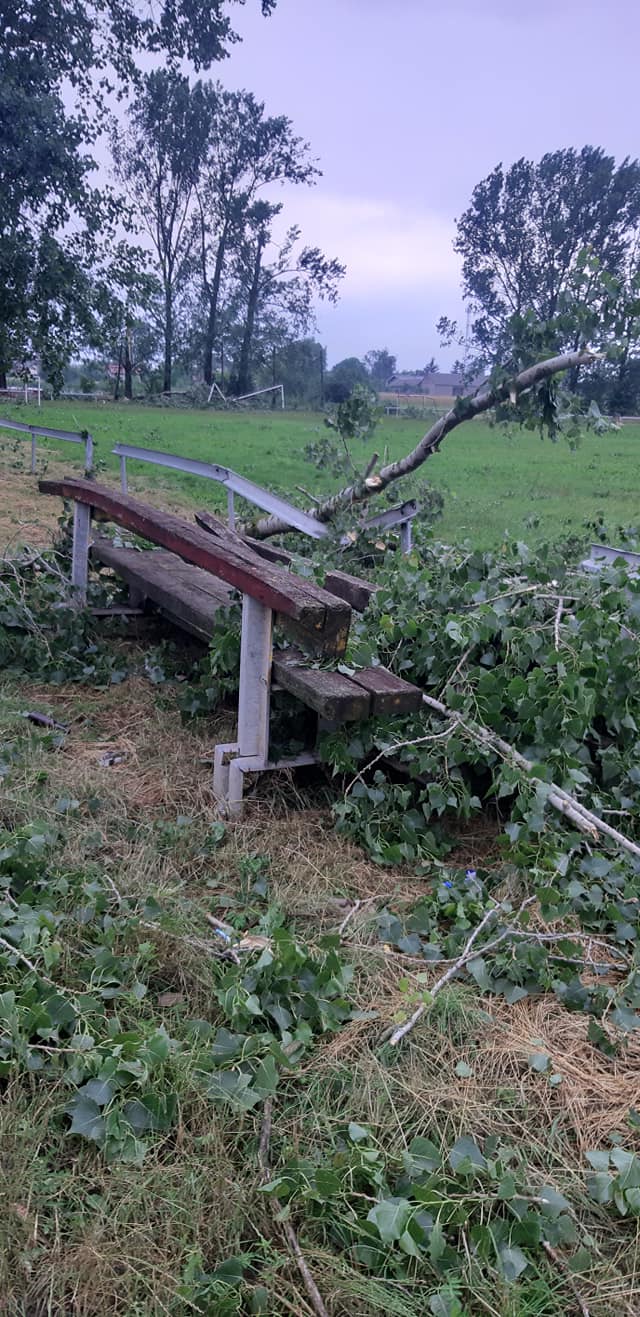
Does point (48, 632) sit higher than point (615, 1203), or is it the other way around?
point (48, 632)

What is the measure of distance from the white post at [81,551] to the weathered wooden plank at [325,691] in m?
2.40

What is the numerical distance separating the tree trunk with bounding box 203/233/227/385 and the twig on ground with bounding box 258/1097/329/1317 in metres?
55.6

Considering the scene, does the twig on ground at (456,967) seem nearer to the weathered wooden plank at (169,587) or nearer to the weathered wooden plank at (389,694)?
the weathered wooden plank at (389,694)

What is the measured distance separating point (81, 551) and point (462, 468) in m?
14.2

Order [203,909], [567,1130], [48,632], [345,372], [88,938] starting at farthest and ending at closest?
1. [345,372]
2. [48,632]
3. [203,909]
4. [88,938]
5. [567,1130]

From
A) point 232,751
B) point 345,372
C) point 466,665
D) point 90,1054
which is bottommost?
point 90,1054

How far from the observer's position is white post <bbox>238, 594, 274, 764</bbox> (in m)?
3.31

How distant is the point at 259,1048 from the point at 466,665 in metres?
1.78

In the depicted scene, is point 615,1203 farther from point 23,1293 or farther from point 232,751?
point 232,751

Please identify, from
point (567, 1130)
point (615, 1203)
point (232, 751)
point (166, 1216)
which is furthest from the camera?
point (232, 751)

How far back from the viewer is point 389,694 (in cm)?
314

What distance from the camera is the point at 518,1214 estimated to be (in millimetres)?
1730

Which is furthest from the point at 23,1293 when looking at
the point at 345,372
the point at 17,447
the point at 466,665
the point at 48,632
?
the point at 345,372

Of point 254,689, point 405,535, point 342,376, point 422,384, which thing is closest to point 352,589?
point 254,689
